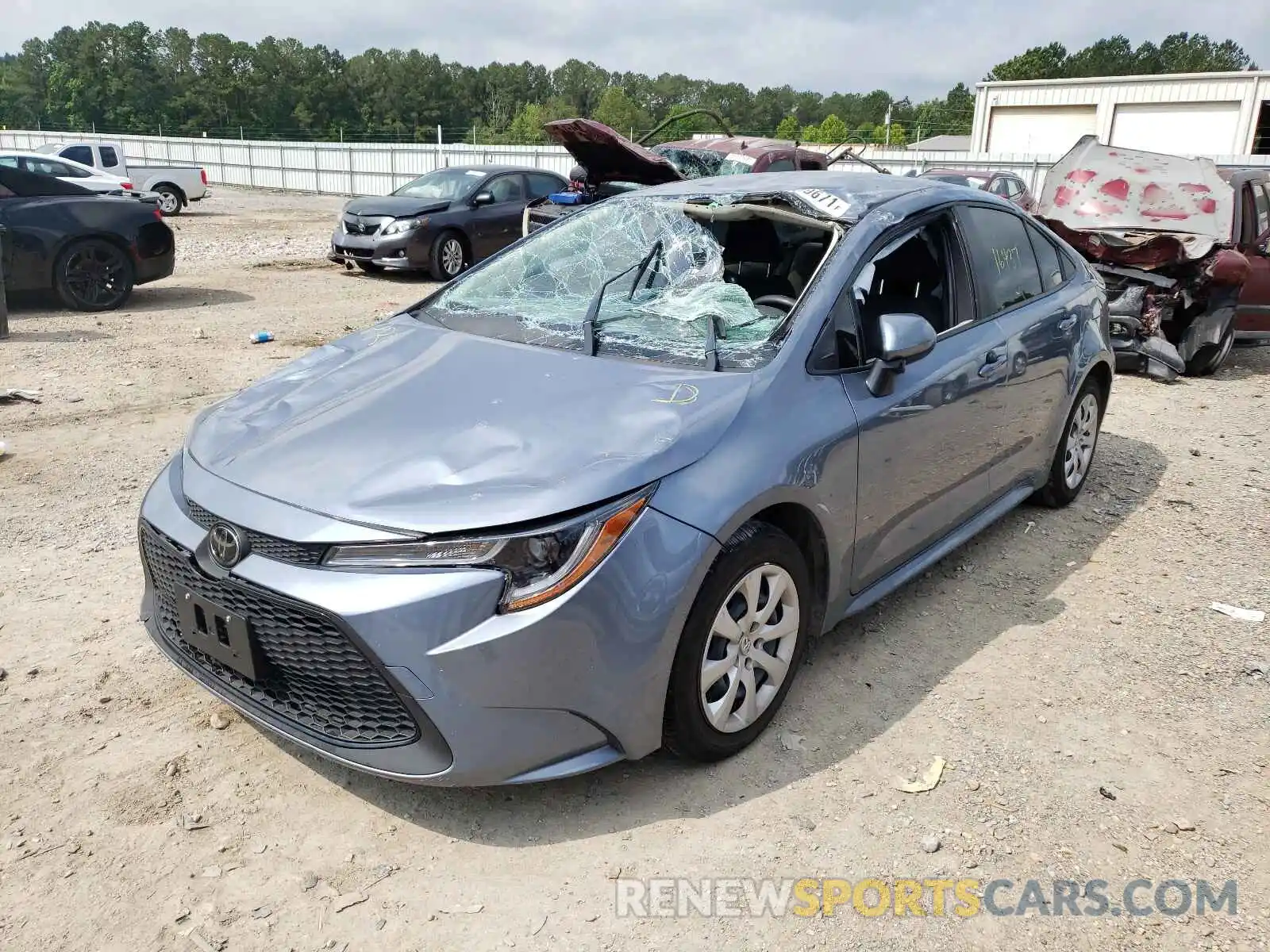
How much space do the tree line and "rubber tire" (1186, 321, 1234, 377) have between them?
61350 mm

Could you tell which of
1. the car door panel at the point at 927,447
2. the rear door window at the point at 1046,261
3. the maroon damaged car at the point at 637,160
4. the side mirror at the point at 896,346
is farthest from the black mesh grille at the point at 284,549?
the maroon damaged car at the point at 637,160

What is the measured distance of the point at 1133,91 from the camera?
40.8 m

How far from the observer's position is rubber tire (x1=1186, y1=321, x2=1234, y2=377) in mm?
8312

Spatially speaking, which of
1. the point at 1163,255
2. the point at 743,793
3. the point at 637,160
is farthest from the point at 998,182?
the point at 743,793

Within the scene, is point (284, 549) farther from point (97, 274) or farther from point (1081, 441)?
point (97, 274)

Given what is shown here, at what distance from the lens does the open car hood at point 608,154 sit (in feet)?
31.7

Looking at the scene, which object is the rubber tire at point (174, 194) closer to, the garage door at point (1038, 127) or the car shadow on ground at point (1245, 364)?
the car shadow on ground at point (1245, 364)

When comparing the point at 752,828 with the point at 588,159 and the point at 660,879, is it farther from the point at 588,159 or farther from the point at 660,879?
the point at 588,159

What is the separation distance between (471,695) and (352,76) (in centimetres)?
9750

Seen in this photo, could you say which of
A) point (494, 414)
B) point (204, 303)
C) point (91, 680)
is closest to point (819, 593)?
point (494, 414)

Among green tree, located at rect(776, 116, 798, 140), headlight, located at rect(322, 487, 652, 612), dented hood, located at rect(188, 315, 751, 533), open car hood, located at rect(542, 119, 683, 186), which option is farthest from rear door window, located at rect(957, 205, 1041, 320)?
green tree, located at rect(776, 116, 798, 140)

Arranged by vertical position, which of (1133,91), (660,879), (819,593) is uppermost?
(1133,91)

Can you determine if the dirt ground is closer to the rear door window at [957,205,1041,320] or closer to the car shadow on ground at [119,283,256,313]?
the rear door window at [957,205,1041,320]

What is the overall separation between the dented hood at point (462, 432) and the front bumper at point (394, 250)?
31.7 ft
